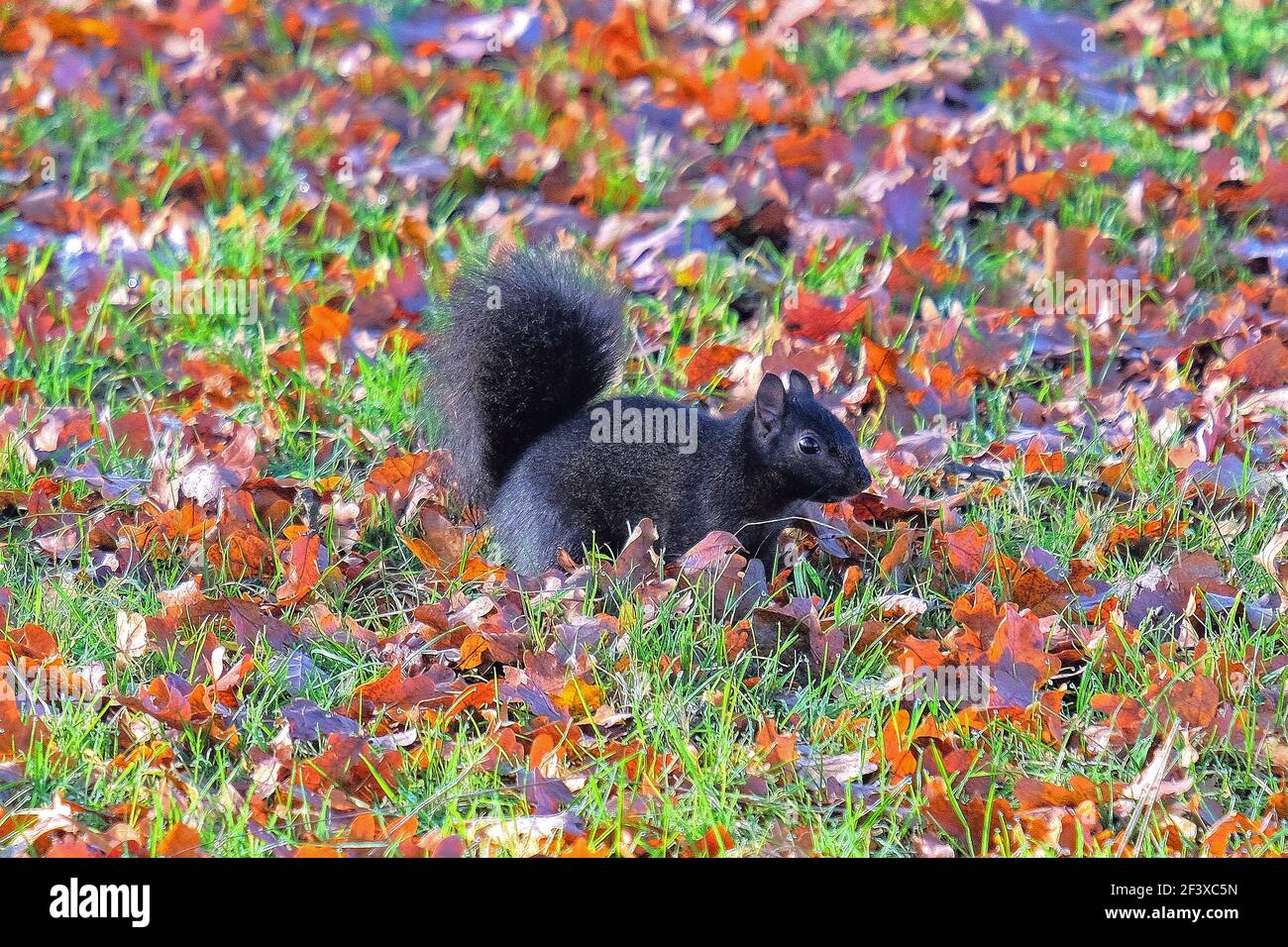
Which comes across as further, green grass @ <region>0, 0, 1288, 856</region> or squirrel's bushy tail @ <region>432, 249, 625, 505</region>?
squirrel's bushy tail @ <region>432, 249, 625, 505</region>

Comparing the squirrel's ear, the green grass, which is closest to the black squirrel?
the squirrel's ear

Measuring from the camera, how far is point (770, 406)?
3.88 metres

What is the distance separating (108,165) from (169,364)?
159 cm

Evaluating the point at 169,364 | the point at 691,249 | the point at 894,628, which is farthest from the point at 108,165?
the point at 894,628

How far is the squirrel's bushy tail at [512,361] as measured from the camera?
3871mm

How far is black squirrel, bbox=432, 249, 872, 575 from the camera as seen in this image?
3.80 metres

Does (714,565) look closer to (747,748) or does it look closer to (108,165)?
(747,748)

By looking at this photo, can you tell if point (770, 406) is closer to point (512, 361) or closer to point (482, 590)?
point (512, 361)

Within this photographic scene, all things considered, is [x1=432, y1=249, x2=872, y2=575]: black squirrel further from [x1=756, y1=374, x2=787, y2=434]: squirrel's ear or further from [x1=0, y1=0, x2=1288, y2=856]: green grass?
[x1=0, y1=0, x2=1288, y2=856]: green grass

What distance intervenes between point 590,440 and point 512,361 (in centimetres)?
28

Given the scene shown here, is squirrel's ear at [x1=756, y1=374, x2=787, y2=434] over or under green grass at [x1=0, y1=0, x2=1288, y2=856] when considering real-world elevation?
over

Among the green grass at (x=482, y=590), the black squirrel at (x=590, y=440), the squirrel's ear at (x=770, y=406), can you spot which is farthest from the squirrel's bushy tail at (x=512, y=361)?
the squirrel's ear at (x=770, y=406)

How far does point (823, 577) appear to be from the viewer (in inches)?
148

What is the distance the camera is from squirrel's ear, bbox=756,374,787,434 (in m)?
3.85
